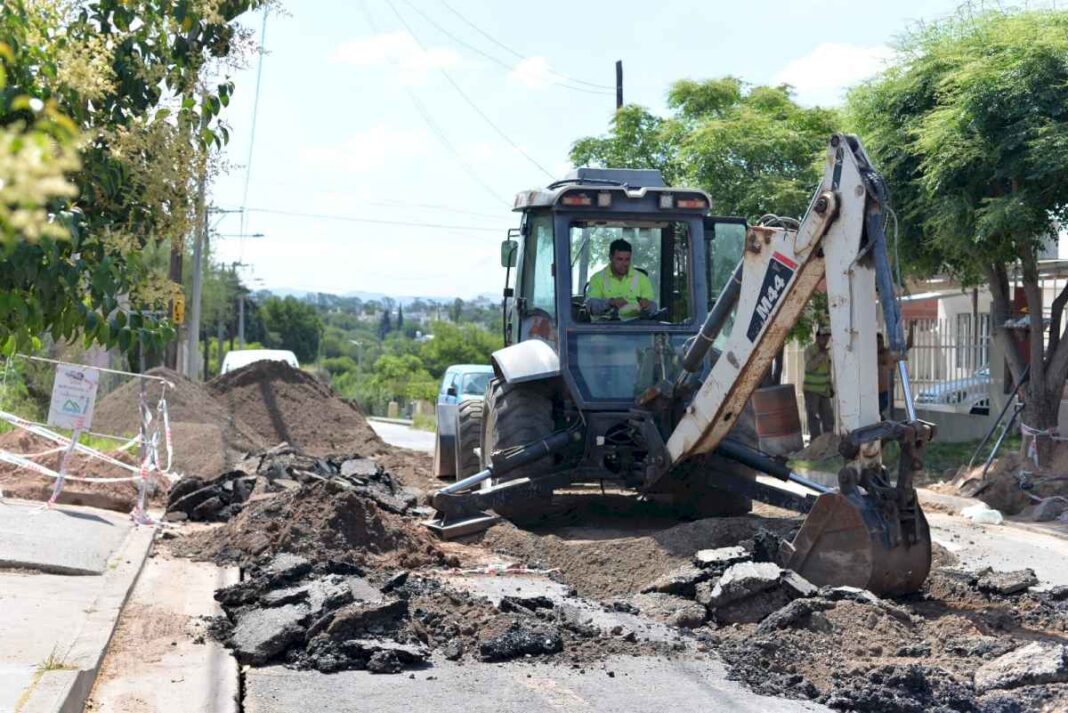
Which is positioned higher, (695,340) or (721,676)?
(695,340)

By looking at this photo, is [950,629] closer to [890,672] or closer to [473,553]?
[890,672]

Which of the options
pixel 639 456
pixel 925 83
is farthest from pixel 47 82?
pixel 925 83

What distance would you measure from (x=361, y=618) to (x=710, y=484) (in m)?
5.10

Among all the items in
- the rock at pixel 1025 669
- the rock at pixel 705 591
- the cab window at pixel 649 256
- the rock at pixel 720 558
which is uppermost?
the cab window at pixel 649 256

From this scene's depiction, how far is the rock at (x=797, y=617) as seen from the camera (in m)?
7.99

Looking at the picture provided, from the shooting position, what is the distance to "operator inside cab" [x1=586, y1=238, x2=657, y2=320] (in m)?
12.2

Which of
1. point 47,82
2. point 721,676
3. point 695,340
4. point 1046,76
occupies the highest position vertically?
point 1046,76

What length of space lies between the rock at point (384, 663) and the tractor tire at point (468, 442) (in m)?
7.39

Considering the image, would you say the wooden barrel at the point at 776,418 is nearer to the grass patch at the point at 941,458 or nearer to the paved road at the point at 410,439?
the grass patch at the point at 941,458

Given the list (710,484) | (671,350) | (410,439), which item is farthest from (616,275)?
(410,439)

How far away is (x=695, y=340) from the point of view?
35.5 feet

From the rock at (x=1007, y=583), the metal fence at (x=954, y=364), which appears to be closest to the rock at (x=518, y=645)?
the rock at (x=1007, y=583)

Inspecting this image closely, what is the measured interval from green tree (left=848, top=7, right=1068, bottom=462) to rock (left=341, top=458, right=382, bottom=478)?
7.77 m

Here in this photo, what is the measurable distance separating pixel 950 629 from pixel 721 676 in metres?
1.67
